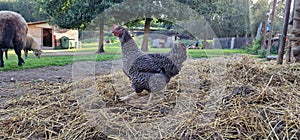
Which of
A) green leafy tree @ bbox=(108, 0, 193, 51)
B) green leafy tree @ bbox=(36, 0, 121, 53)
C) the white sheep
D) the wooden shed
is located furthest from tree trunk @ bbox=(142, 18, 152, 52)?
the wooden shed

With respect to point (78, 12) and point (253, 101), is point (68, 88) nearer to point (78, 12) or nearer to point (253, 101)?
point (253, 101)

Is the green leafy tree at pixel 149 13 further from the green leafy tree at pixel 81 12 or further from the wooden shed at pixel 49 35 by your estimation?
the wooden shed at pixel 49 35

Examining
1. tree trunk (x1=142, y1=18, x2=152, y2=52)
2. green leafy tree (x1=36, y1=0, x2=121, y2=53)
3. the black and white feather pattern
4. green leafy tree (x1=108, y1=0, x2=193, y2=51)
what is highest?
green leafy tree (x1=36, y1=0, x2=121, y2=53)

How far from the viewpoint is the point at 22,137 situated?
4.83ft

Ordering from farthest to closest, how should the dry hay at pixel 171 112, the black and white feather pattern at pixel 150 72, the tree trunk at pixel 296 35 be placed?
the tree trunk at pixel 296 35 < the black and white feather pattern at pixel 150 72 < the dry hay at pixel 171 112

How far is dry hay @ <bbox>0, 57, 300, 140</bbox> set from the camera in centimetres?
140

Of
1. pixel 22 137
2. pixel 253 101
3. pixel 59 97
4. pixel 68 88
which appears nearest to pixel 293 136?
pixel 253 101

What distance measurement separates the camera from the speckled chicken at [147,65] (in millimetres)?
1893

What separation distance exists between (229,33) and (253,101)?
13742 mm

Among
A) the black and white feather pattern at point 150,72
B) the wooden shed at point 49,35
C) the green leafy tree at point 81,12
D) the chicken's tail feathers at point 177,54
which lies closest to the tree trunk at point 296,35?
the chicken's tail feathers at point 177,54

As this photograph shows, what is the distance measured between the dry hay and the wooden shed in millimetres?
11614

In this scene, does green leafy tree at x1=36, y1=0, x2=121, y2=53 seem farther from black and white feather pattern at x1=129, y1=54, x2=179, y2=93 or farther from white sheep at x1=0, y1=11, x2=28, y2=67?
black and white feather pattern at x1=129, y1=54, x2=179, y2=93

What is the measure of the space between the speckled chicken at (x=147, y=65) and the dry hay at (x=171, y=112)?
0.19 m

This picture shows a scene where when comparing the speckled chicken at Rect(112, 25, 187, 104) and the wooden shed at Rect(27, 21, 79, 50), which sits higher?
the wooden shed at Rect(27, 21, 79, 50)
